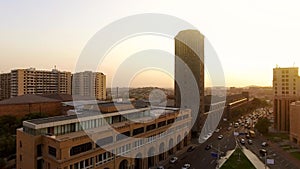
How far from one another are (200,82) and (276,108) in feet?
59.8

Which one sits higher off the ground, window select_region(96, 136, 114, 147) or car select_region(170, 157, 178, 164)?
window select_region(96, 136, 114, 147)

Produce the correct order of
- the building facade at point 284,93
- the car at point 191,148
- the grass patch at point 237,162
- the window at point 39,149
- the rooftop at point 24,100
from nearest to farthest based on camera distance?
the window at point 39,149
the grass patch at point 237,162
the car at point 191,148
the rooftop at point 24,100
the building facade at point 284,93

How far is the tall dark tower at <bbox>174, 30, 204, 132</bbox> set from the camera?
160 feet

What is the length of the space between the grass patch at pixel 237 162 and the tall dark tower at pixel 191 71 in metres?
14.5

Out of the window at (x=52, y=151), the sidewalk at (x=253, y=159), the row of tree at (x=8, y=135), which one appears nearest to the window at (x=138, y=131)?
the window at (x=52, y=151)

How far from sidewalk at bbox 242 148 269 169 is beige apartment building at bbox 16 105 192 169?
35.5ft

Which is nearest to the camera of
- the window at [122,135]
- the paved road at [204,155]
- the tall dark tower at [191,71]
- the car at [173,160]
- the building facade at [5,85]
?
the window at [122,135]

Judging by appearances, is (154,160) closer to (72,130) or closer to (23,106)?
(72,130)

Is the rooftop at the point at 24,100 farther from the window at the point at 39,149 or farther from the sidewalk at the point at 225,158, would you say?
the sidewalk at the point at 225,158

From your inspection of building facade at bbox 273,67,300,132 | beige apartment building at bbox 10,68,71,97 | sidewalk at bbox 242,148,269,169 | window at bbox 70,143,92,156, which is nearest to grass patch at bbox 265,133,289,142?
building facade at bbox 273,67,300,132

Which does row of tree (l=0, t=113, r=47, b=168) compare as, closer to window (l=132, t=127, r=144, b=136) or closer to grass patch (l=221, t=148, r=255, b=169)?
window (l=132, t=127, r=144, b=136)

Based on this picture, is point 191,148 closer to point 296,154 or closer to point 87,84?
point 296,154

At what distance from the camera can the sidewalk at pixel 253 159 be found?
29.9 meters

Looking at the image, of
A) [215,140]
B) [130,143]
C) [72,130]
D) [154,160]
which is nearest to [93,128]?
[72,130]
